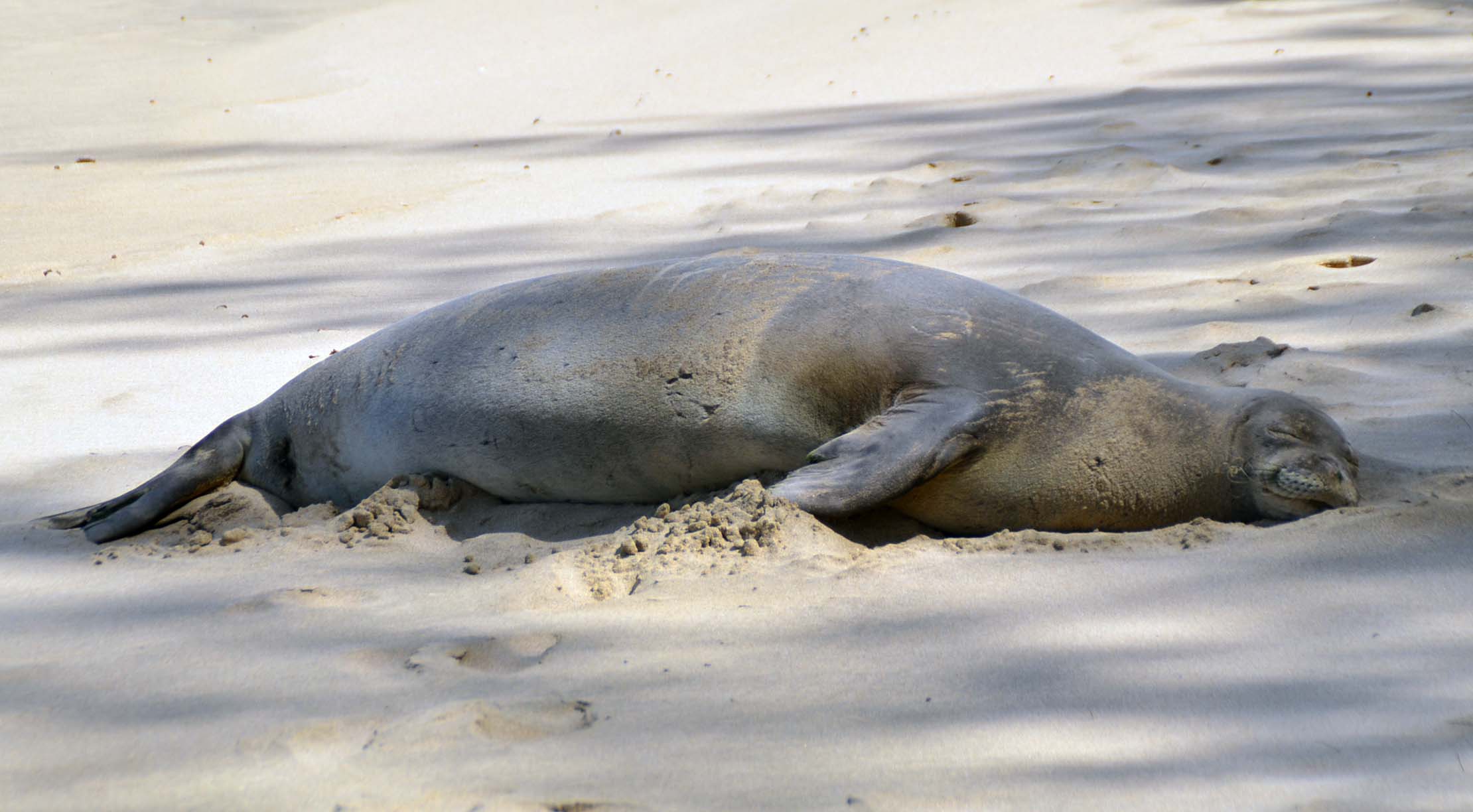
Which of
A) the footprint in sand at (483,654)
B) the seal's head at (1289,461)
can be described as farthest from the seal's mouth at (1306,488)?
the footprint in sand at (483,654)

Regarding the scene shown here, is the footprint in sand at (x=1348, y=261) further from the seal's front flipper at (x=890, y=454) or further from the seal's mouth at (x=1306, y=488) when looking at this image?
the seal's front flipper at (x=890, y=454)

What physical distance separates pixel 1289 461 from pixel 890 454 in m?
0.78

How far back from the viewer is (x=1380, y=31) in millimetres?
9195

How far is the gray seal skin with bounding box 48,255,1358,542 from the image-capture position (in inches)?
102

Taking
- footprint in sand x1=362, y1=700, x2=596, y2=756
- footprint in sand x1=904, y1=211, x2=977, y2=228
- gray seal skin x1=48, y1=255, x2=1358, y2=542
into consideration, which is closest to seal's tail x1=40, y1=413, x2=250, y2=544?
gray seal skin x1=48, y1=255, x2=1358, y2=542

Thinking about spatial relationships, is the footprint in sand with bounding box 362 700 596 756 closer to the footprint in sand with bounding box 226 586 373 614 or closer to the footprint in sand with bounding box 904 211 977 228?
the footprint in sand with bounding box 226 586 373 614

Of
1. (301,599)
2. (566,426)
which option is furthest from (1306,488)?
(301,599)

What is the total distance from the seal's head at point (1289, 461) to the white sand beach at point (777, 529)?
0.27 ft

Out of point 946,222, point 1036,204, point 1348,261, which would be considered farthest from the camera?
point 1036,204

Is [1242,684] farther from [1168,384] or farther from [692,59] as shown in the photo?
[692,59]

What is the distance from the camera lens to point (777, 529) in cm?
246

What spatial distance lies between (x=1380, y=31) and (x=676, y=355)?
325 inches

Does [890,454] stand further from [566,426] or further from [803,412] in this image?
[566,426]

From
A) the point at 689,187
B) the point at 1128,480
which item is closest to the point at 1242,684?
the point at 1128,480
